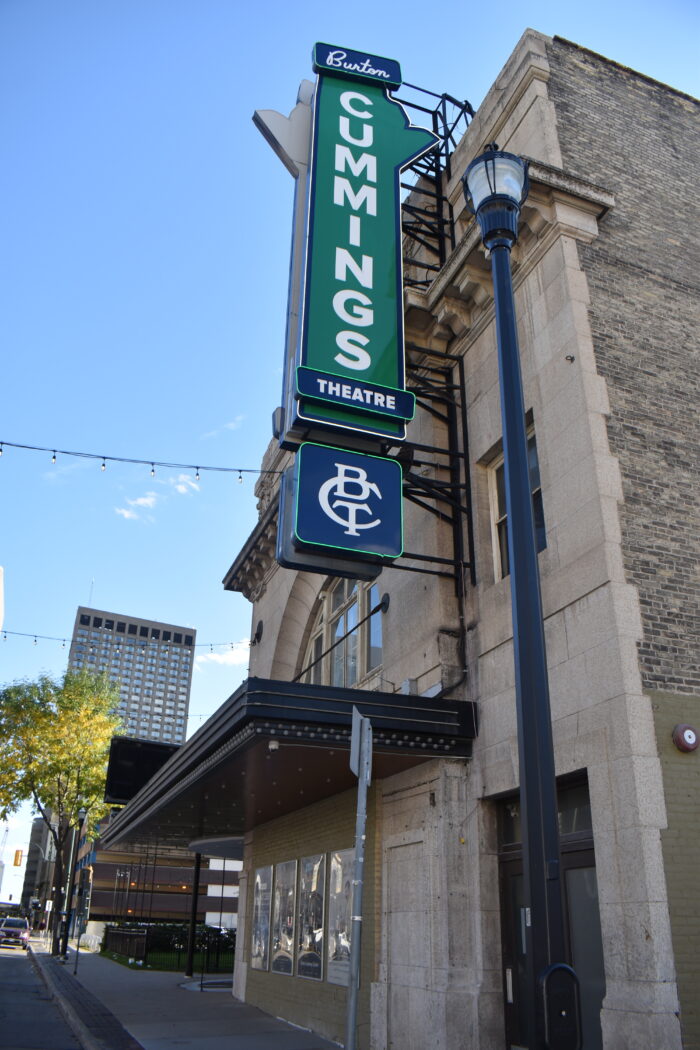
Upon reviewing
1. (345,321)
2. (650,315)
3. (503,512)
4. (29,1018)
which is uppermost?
(345,321)

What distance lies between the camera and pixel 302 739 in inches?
414

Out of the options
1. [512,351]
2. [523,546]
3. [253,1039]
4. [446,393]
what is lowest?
[253,1039]

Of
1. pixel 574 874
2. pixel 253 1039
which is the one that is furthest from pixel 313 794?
pixel 574 874

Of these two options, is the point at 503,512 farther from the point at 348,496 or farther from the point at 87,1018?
the point at 87,1018

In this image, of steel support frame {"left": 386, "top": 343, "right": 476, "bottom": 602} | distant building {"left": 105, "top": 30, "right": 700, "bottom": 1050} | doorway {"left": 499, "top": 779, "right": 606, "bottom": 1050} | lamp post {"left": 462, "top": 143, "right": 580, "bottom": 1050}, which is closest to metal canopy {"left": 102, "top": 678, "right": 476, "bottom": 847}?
distant building {"left": 105, "top": 30, "right": 700, "bottom": 1050}

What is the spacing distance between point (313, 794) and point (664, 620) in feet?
26.4

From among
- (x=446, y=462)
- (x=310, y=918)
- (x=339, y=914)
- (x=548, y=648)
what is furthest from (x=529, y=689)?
(x=310, y=918)

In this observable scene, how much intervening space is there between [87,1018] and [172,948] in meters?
18.4

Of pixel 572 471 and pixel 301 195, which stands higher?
pixel 301 195

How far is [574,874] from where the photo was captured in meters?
9.06

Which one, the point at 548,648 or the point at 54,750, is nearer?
the point at 548,648

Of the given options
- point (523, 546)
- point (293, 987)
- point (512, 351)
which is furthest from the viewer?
point (293, 987)

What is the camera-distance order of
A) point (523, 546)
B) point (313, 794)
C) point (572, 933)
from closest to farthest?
1. point (523, 546)
2. point (572, 933)
3. point (313, 794)

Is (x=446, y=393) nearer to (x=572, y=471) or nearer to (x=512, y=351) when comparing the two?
(x=572, y=471)
